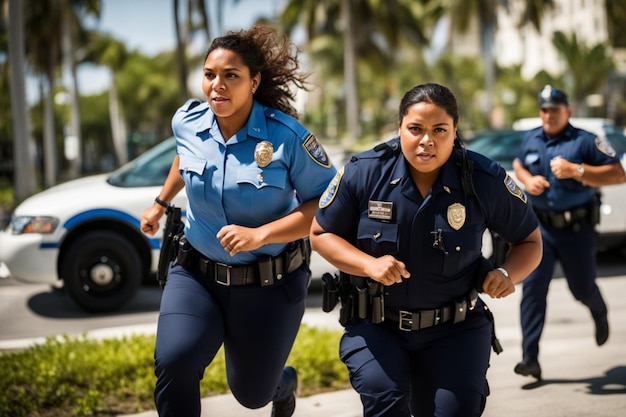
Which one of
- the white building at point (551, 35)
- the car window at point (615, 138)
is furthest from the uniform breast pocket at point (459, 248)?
the white building at point (551, 35)

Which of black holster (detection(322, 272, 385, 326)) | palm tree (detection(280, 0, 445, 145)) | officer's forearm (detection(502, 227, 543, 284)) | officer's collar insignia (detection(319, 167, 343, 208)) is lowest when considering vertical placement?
black holster (detection(322, 272, 385, 326))

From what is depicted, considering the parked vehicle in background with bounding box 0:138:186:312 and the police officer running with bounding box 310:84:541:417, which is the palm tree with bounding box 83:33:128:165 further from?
the police officer running with bounding box 310:84:541:417

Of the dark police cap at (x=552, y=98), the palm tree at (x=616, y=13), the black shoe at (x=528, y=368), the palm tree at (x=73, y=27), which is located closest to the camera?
the black shoe at (x=528, y=368)

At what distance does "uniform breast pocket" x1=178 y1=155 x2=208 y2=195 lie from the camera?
370cm

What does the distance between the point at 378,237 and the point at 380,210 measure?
0.10 metres

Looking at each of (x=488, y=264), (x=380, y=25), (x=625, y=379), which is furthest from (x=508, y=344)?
(x=380, y=25)

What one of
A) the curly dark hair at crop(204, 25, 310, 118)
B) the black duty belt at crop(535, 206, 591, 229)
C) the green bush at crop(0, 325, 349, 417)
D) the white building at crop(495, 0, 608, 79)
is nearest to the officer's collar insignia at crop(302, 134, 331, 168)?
the curly dark hair at crop(204, 25, 310, 118)

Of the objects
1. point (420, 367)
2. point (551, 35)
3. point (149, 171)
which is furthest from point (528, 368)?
point (551, 35)

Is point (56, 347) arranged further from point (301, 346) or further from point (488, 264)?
point (488, 264)

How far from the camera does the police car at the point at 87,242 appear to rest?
7746mm

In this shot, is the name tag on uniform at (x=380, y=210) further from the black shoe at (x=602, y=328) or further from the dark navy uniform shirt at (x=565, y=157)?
the black shoe at (x=602, y=328)

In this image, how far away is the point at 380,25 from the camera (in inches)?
1372

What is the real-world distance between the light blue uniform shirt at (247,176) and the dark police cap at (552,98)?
2511mm

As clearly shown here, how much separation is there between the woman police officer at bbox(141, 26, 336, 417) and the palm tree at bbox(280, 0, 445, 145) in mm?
26600
